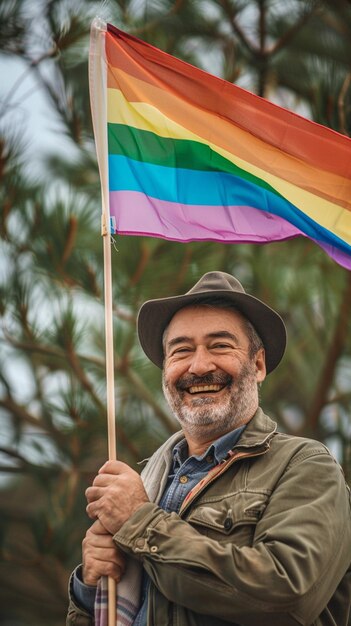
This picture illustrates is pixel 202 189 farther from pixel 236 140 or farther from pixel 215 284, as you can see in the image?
pixel 215 284

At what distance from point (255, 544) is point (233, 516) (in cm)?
12

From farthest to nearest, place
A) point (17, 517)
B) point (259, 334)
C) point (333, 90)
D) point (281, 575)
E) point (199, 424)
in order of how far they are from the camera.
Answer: point (17, 517), point (333, 90), point (259, 334), point (199, 424), point (281, 575)

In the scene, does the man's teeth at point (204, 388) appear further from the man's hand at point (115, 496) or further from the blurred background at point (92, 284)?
the blurred background at point (92, 284)

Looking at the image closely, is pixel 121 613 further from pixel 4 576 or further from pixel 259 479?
pixel 4 576

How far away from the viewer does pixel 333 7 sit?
18.1 feet

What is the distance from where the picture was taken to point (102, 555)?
8.47 ft

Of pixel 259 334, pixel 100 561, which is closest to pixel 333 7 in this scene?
pixel 259 334

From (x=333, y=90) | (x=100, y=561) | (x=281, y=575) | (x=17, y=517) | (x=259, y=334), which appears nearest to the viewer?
(x=281, y=575)

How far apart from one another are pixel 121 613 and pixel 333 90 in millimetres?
2994

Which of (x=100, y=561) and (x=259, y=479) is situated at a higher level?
(x=259, y=479)

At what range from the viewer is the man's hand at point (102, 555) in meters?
2.57

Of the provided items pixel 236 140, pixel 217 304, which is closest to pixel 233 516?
pixel 217 304

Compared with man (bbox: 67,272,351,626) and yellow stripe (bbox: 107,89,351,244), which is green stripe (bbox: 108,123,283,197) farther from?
man (bbox: 67,272,351,626)

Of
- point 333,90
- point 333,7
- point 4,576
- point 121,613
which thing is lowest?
point 4,576
